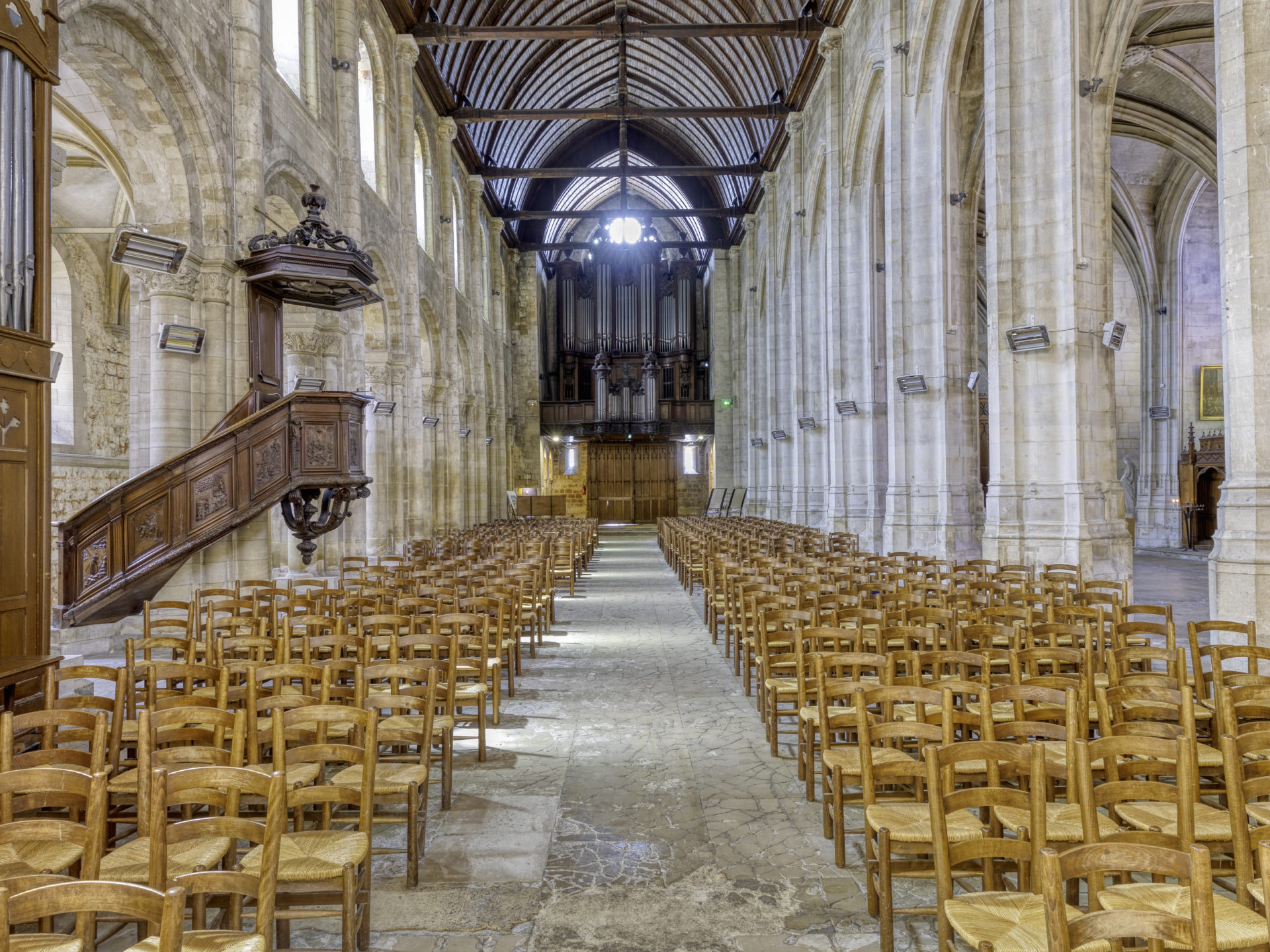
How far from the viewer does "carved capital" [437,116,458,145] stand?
72.9 feet

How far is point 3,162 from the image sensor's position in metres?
4.99

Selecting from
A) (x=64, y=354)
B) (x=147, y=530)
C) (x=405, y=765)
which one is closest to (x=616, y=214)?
(x=64, y=354)

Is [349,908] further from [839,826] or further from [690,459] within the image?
[690,459]

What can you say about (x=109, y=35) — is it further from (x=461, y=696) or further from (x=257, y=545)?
(x=461, y=696)

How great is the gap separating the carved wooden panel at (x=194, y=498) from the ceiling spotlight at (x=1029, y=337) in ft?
25.7

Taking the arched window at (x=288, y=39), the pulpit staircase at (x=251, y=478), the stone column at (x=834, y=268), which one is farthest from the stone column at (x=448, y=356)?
the pulpit staircase at (x=251, y=478)

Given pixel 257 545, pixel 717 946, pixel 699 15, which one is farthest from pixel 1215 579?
pixel 699 15

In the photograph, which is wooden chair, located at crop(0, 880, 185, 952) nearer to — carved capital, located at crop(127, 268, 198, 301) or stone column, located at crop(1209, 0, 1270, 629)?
stone column, located at crop(1209, 0, 1270, 629)

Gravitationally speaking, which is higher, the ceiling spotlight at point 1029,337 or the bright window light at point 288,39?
the bright window light at point 288,39

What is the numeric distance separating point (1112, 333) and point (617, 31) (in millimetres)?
12809

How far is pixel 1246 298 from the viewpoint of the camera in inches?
273

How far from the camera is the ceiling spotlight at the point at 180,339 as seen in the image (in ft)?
31.0

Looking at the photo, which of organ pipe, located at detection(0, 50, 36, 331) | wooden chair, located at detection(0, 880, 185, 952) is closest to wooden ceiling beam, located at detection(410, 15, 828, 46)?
organ pipe, located at detection(0, 50, 36, 331)

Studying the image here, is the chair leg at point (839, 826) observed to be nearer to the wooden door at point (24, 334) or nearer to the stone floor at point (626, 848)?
the stone floor at point (626, 848)
